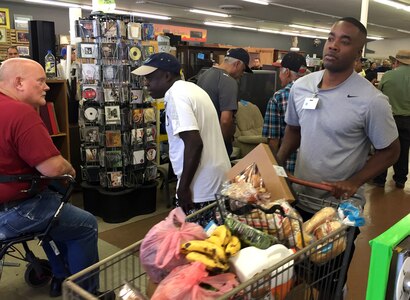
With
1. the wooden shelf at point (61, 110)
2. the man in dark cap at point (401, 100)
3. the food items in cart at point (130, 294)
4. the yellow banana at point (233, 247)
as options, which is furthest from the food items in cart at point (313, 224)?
the man in dark cap at point (401, 100)

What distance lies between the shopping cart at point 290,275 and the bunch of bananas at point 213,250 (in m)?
0.09

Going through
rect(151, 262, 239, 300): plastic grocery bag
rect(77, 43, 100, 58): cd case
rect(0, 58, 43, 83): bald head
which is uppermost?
rect(77, 43, 100, 58): cd case

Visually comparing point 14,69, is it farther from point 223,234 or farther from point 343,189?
point 343,189

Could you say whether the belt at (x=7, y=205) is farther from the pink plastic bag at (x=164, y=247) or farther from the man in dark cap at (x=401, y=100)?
the man in dark cap at (x=401, y=100)

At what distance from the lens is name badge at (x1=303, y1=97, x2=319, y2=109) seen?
176 centimetres

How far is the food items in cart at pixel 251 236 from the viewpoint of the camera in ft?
3.77

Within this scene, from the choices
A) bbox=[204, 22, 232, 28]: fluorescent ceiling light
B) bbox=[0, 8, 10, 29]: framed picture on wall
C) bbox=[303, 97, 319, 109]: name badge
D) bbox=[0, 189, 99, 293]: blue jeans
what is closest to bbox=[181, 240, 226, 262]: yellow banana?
bbox=[303, 97, 319, 109]: name badge

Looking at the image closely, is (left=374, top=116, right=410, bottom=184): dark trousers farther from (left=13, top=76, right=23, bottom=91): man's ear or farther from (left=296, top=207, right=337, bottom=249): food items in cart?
(left=13, top=76, right=23, bottom=91): man's ear

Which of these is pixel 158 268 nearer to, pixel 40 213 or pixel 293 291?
pixel 293 291

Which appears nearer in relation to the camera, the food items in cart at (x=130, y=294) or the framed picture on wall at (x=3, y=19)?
the food items in cart at (x=130, y=294)

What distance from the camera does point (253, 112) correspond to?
558 cm

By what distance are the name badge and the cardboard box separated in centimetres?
36

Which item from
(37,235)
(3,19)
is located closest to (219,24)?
(3,19)

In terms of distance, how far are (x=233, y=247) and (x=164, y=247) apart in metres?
0.19
